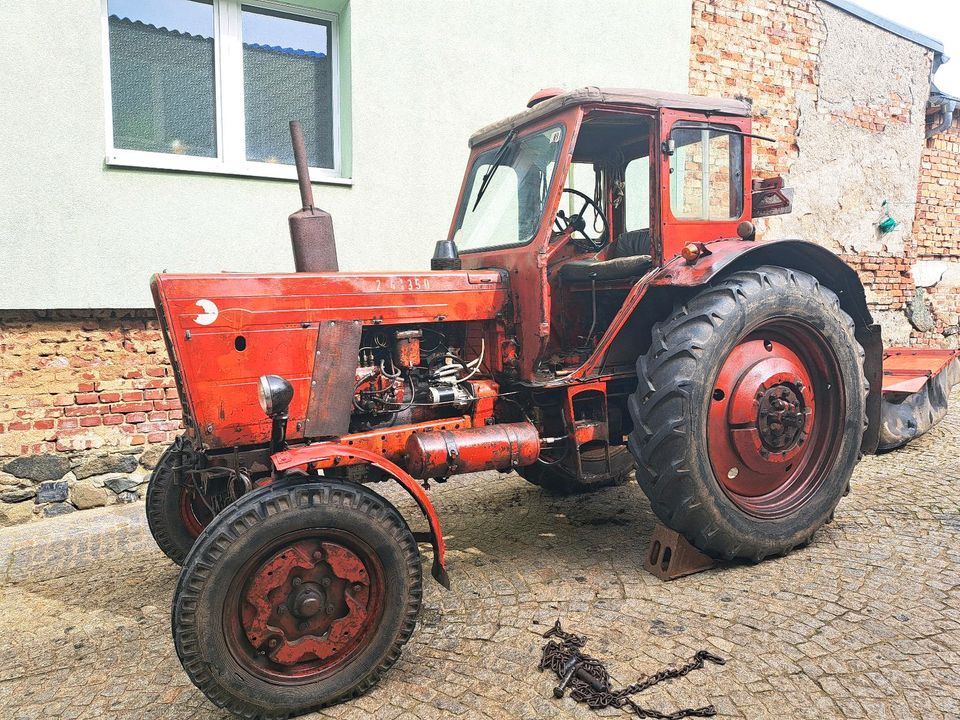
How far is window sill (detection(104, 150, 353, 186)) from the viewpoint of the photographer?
15.8ft

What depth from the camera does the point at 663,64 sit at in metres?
6.75

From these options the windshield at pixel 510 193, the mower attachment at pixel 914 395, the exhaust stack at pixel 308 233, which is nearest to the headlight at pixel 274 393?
the exhaust stack at pixel 308 233

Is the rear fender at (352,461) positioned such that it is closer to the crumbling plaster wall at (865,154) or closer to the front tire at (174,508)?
the front tire at (174,508)

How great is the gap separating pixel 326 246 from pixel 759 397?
220 cm

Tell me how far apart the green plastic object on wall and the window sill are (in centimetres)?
643

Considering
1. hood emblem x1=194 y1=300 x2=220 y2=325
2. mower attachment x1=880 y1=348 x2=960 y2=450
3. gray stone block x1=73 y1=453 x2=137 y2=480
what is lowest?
gray stone block x1=73 y1=453 x2=137 y2=480

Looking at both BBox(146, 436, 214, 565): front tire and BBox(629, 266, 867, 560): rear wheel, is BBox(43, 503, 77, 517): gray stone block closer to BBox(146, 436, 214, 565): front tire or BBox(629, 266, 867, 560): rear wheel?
BBox(146, 436, 214, 565): front tire

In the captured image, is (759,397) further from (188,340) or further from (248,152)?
(248,152)

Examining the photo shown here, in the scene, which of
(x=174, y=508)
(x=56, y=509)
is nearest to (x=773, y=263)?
(x=174, y=508)

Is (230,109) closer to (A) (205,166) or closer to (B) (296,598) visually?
(A) (205,166)

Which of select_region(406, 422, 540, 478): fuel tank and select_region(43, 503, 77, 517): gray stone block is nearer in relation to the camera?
select_region(406, 422, 540, 478): fuel tank

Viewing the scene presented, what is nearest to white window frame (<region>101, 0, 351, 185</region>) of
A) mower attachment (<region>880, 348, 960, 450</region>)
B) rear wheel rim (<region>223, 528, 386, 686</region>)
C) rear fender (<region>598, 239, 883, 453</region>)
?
rear fender (<region>598, 239, 883, 453</region>)

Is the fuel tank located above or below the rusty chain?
above

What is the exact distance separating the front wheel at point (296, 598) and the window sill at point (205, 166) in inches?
129
